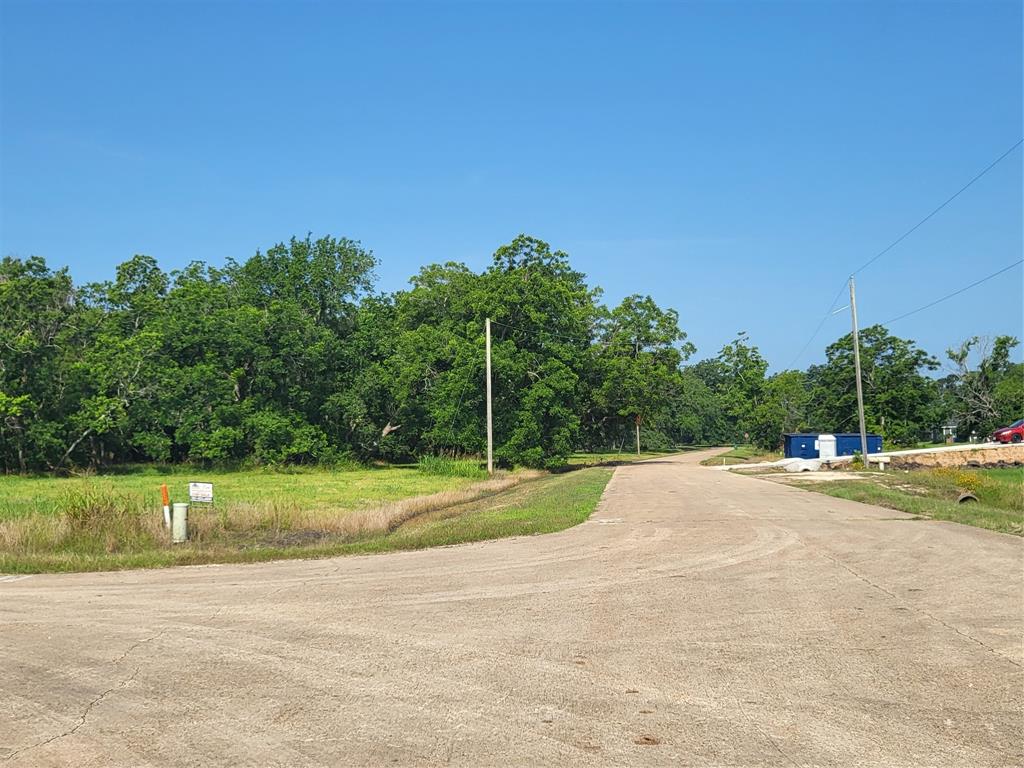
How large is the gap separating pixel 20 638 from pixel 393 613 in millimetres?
3792

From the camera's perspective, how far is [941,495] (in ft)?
93.2

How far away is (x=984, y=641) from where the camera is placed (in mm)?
7789

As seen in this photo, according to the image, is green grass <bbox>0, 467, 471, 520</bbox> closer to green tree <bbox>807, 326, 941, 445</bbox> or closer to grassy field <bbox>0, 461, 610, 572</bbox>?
grassy field <bbox>0, 461, 610, 572</bbox>

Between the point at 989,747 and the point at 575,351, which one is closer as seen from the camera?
the point at 989,747

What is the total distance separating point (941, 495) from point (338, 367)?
43.9 metres

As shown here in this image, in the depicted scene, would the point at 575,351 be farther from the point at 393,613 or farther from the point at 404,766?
the point at 404,766

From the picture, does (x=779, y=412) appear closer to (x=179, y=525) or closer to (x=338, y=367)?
(x=338, y=367)

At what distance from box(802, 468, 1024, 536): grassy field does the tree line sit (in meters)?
23.0

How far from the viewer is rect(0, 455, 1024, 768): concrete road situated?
5250 mm

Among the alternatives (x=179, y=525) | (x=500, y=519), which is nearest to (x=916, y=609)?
(x=500, y=519)

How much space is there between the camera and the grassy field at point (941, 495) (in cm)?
1930

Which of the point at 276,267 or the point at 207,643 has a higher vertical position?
the point at 276,267

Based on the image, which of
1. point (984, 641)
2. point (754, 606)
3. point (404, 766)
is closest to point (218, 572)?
point (754, 606)

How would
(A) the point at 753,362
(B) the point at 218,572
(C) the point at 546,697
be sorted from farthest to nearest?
(A) the point at 753,362 < (B) the point at 218,572 < (C) the point at 546,697
